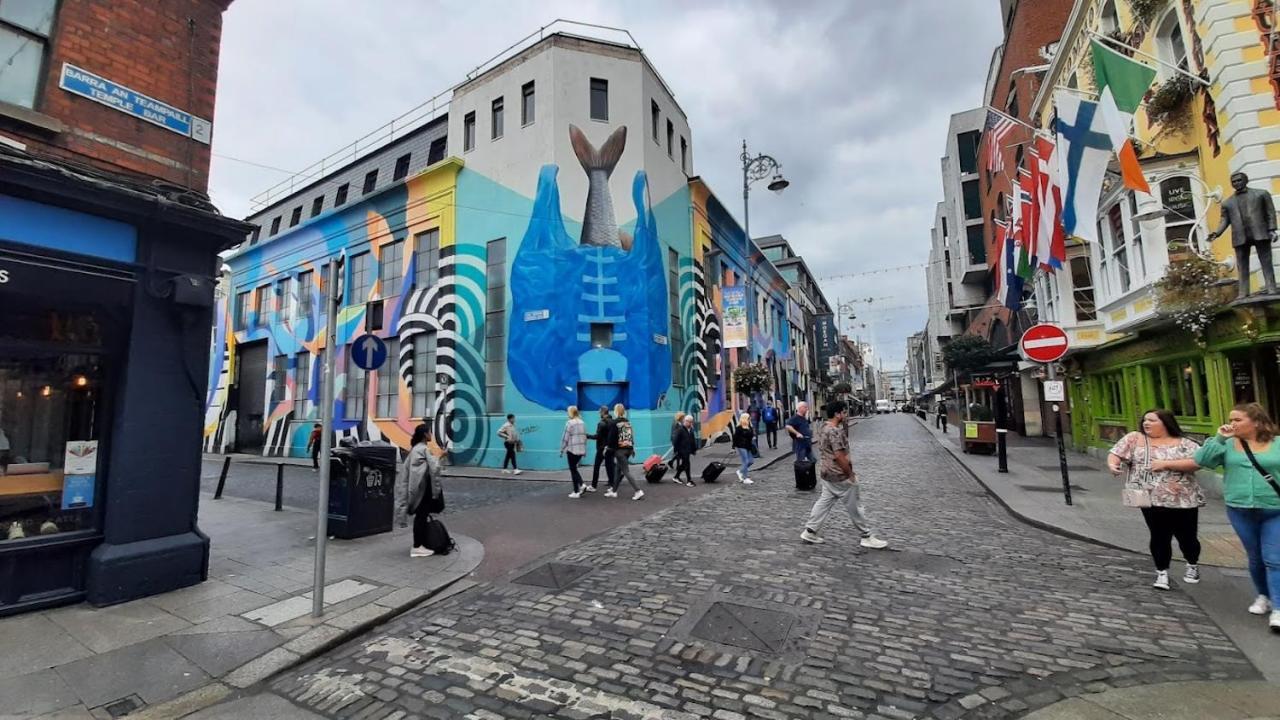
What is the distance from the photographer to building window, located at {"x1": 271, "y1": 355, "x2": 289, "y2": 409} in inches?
986

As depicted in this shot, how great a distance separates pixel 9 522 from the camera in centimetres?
495

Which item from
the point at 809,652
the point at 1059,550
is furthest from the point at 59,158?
the point at 1059,550

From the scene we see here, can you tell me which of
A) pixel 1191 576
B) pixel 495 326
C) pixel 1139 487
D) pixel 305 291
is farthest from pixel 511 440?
pixel 305 291

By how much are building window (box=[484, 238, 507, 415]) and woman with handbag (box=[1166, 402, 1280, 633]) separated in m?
16.0

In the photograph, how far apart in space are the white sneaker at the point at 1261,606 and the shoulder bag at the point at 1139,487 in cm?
92

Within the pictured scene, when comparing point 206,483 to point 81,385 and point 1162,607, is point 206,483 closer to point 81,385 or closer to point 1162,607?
point 81,385

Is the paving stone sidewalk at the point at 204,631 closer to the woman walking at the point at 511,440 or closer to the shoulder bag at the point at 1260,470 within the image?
the shoulder bag at the point at 1260,470

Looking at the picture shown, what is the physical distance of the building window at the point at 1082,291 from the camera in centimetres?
1672

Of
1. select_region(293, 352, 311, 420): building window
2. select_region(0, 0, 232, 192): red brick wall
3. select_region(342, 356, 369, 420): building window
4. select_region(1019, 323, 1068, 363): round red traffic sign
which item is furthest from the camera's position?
select_region(293, 352, 311, 420): building window

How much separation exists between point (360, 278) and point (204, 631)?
2053 centimetres

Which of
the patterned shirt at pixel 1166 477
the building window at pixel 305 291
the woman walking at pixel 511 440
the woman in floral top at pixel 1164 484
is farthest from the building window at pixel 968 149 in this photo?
the building window at pixel 305 291

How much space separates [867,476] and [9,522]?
14404 millimetres

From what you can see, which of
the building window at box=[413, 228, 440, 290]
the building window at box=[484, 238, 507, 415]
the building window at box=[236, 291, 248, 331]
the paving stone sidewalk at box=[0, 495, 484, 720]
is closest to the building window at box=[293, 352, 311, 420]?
the building window at box=[236, 291, 248, 331]

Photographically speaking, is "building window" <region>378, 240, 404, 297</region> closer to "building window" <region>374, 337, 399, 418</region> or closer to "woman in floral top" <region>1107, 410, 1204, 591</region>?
"building window" <region>374, 337, 399, 418</region>
